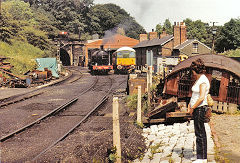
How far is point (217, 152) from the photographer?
517 centimetres

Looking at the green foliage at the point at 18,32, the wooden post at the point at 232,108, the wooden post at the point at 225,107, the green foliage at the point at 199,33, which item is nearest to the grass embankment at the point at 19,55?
the green foliage at the point at 18,32

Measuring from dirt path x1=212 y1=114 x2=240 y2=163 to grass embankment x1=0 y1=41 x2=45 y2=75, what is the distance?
1999 centimetres

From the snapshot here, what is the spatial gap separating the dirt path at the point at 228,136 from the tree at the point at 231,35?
47688 mm

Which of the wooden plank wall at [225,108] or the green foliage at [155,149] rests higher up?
the wooden plank wall at [225,108]

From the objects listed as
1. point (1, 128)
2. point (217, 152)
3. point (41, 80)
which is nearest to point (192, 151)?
point (217, 152)

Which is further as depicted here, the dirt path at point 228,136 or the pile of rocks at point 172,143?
the pile of rocks at point 172,143

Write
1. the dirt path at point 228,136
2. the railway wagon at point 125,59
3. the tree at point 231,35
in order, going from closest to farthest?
1. the dirt path at point 228,136
2. the railway wagon at point 125,59
3. the tree at point 231,35

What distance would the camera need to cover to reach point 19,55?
92.3 feet

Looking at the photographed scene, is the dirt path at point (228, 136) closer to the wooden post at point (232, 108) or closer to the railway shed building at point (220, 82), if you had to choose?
the wooden post at point (232, 108)

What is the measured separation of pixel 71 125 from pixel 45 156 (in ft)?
10.5

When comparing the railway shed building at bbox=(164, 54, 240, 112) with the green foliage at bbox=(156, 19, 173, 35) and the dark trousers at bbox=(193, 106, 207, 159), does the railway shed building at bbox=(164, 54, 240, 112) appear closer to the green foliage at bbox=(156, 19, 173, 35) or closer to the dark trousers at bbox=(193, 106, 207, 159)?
the dark trousers at bbox=(193, 106, 207, 159)

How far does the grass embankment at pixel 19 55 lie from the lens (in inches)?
955

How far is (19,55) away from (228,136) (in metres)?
26.5

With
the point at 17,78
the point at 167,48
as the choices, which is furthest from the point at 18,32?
the point at 167,48
